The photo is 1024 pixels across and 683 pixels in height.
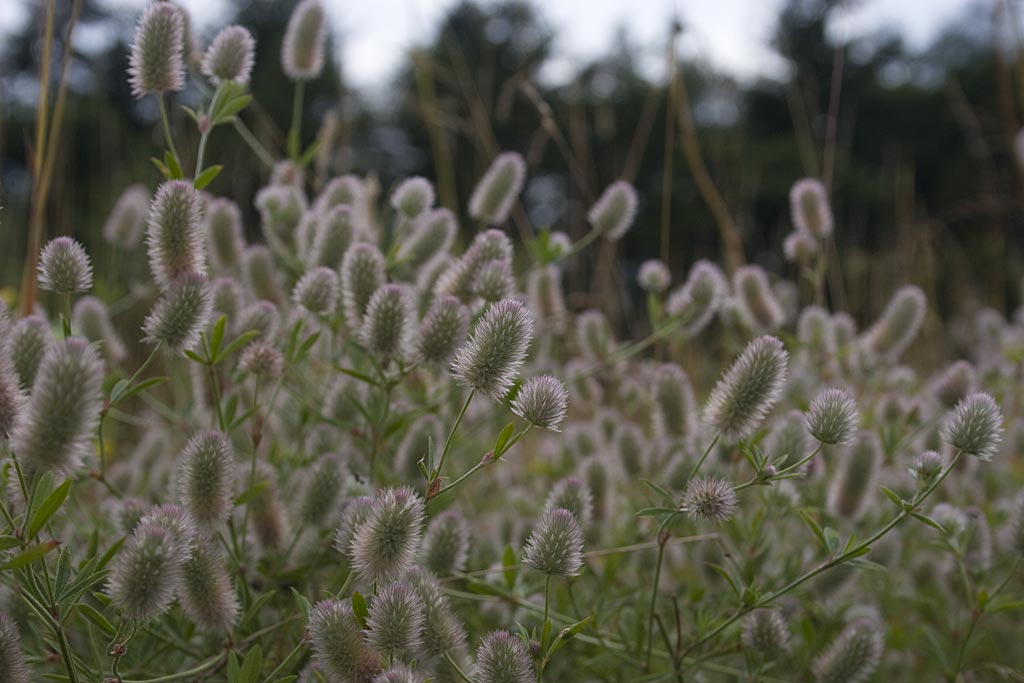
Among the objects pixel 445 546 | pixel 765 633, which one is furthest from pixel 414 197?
pixel 765 633

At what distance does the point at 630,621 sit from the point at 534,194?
14398 mm

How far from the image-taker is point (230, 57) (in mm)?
1473

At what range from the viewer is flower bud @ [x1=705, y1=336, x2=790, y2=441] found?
50.4 inches

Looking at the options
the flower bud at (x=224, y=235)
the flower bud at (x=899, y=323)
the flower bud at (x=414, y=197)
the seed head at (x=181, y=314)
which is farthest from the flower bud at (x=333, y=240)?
the flower bud at (x=899, y=323)

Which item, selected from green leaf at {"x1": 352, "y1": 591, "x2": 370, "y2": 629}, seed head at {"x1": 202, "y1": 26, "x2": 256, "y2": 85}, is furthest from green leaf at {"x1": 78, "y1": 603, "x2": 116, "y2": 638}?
seed head at {"x1": 202, "y1": 26, "x2": 256, "y2": 85}

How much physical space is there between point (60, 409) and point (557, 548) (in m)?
0.55

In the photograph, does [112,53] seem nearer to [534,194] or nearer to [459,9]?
[534,194]

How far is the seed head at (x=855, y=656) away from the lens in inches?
54.2

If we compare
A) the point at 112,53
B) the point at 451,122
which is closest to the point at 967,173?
the point at 112,53

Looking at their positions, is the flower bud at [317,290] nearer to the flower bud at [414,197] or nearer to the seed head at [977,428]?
the flower bud at [414,197]

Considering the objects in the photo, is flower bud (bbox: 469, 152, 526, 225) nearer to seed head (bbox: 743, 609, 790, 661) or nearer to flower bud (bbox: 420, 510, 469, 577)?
flower bud (bbox: 420, 510, 469, 577)

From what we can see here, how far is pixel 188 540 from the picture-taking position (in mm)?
1038

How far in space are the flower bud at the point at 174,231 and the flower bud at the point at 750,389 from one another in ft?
2.47

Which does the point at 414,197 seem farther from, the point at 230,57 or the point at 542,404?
the point at 542,404
